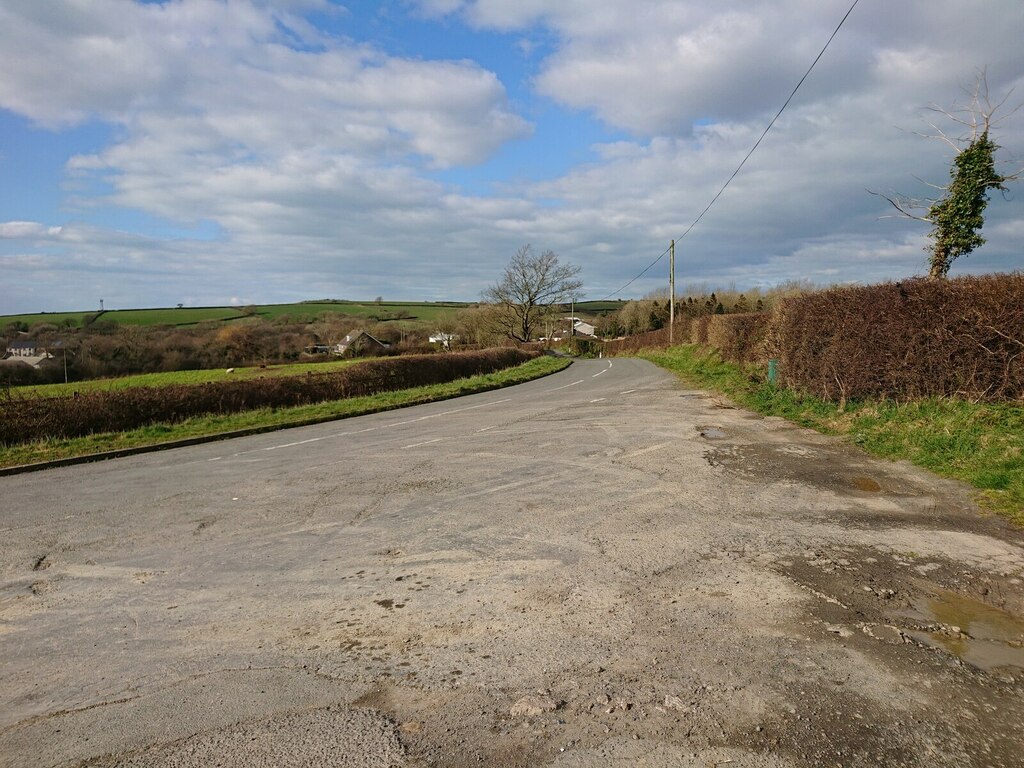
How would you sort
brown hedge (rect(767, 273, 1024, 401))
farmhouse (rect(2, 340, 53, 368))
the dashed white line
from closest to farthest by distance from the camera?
brown hedge (rect(767, 273, 1024, 401)) → the dashed white line → farmhouse (rect(2, 340, 53, 368))

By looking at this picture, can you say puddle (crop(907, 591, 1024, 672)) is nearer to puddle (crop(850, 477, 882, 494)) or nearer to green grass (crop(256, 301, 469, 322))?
puddle (crop(850, 477, 882, 494))

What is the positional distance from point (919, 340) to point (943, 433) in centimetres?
260

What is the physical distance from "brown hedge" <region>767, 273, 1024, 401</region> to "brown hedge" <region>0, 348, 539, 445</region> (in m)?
15.9

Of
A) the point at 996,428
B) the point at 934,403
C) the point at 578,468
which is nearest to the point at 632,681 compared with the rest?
the point at 578,468

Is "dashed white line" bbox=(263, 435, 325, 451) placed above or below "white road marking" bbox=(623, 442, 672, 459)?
below

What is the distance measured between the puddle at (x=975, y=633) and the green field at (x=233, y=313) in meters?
81.9

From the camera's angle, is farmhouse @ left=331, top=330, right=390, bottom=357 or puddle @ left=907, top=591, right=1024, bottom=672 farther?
farmhouse @ left=331, top=330, right=390, bottom=357

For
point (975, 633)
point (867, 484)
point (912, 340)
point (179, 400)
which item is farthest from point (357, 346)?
point (975, 633)

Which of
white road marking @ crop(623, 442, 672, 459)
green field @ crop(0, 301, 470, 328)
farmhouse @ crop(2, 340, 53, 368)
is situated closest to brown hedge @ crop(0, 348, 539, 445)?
white road marking @ crop(623, 442, 672, 459)

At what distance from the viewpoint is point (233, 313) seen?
95750 mm

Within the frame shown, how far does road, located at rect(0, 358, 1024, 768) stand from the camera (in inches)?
114

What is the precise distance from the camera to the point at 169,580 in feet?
16.9

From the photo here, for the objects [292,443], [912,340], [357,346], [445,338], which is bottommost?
[357,346]

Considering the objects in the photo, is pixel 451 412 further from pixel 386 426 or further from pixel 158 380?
pixel 158 380
